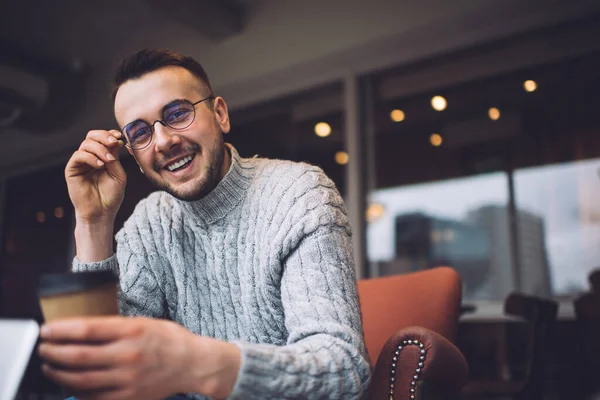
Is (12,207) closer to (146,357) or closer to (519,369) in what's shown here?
(519,369)

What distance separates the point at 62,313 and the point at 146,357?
10 centimetres

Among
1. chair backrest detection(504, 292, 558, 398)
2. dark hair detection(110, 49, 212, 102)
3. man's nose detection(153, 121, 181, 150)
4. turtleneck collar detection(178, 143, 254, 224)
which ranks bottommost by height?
chair backrest detection(504, 292, 558, 398)

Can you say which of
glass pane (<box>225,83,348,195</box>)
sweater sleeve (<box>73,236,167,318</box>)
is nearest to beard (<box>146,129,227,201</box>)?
sweater sleeve (<box>73,236,167,318</box>)

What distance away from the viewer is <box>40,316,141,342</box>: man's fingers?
54 centimetres

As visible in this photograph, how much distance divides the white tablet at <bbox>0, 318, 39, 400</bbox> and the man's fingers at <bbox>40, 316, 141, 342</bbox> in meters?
0.12

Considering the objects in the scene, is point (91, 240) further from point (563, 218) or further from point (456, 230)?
point (456, 230)

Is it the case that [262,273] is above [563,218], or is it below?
below

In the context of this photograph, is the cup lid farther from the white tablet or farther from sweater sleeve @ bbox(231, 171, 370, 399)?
sweater sleeve @ bbox(231, 171, 370, 399)

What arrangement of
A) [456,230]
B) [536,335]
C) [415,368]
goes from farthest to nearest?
[456,230]
[536,335]
[415,368]

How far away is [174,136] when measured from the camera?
3.90 ft

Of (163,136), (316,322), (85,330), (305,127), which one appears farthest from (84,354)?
(305,127)

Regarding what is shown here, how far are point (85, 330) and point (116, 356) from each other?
0.13 feet

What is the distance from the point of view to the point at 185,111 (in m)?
1.21

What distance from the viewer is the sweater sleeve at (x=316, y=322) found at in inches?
28.4
